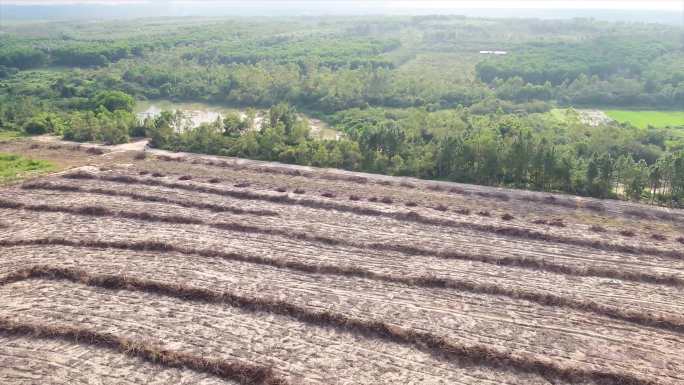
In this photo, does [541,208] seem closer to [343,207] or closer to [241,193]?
[343,207]

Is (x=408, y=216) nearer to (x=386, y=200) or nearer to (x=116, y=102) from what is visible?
(x=386, y=200)

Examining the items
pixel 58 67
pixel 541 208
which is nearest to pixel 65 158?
pixel 541 208

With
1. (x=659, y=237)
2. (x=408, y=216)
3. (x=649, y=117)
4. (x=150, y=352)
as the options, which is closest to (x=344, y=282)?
(x=408, y=216)

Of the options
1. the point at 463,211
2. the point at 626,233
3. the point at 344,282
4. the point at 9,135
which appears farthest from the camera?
the point at 9,135

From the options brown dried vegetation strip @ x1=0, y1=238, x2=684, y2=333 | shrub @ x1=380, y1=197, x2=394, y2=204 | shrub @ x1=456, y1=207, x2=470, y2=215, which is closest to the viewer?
brown dried vegetation strip @ x1=0, y1=238, x2=684, y2=333

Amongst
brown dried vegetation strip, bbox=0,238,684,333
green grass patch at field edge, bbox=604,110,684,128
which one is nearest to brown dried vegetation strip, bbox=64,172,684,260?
brown dried vegetation strip, bbox=0,238,684,333

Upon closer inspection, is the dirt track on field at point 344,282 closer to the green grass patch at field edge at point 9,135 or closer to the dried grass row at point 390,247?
the dried grass row at point 390,247

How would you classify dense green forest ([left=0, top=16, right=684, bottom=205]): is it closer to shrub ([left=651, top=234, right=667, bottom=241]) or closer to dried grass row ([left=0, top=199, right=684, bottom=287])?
shrub ([left=651, top=234, right=667, bottom=241])
